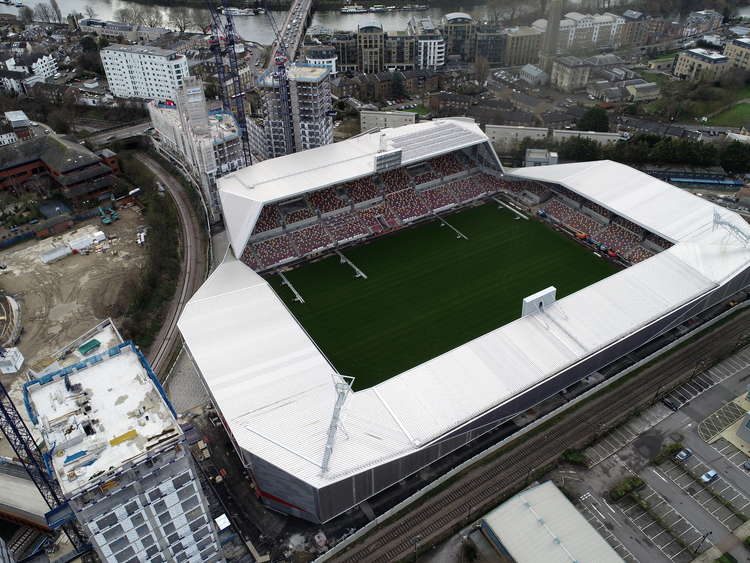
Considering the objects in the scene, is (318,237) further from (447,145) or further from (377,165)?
(447,145)

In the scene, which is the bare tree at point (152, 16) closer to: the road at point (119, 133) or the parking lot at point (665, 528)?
the road at point (119, 133)

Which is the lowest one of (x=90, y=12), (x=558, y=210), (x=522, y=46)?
(x=558, y=210)

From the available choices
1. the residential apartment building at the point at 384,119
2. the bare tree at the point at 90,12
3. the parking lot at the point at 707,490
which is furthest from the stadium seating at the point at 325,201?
the bare tree at the point at 90,12

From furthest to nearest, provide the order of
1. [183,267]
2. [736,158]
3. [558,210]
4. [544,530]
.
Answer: [736,158] → [558,210] → [183,267] → [544,530]

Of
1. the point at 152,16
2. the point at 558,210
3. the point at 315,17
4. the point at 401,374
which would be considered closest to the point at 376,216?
the point at 558,210

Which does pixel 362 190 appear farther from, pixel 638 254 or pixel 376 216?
pixel 638 254

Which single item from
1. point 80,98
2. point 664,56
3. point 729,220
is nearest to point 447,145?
point 729,220

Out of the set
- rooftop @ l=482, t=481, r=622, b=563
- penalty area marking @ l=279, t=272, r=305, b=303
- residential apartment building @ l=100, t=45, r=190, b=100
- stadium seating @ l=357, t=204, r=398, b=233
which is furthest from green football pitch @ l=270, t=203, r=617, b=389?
residential apartment building @ l=100, t=45, r=190, b=100
